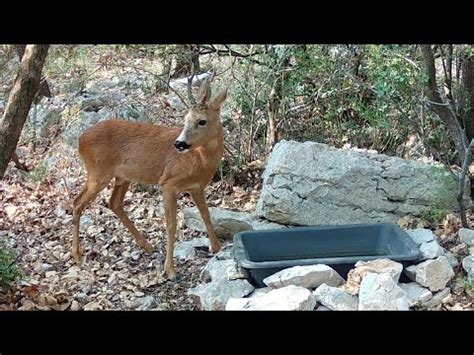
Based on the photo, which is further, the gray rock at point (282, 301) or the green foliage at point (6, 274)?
the green foliage at point (6, 274)

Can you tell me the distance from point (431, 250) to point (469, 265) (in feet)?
0.68

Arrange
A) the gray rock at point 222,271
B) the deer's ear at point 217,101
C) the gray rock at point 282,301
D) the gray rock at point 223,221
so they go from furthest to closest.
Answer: the gray rock at point 223,221 < the deer's ear at point 217,101 < the gray rock at point 222,271 < the gray rock at point 282,301

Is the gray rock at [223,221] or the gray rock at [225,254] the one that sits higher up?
the gray rock at [223,221]

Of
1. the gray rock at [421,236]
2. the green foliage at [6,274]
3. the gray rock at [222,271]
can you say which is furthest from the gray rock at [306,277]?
the green foliage at [6,274]

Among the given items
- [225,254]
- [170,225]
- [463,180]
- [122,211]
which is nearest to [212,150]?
[170,225]

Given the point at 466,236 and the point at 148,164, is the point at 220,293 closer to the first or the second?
the point at 148,164

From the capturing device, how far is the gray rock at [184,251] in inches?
170

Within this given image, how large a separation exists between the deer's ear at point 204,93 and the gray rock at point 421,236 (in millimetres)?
1287

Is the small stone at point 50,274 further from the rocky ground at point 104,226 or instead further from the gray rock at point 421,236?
the gray rock at point 421,236

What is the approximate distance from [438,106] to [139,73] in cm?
224

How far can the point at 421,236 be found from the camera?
12.6ft

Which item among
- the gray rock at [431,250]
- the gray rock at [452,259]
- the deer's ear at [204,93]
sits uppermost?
the deer's ear at [204,93]

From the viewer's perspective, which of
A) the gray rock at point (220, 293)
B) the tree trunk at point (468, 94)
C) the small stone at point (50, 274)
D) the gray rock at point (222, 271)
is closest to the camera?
the gray rock at point (220, 293)
